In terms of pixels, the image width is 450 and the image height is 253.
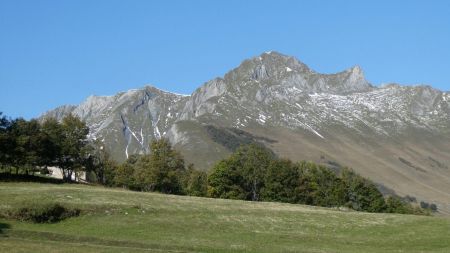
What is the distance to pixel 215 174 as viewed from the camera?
412 ft

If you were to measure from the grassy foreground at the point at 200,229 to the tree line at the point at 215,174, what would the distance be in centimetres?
3942

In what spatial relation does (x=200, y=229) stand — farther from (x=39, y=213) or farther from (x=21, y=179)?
(x=21, y=179)

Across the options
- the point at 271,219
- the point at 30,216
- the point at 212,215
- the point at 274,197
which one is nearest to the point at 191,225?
the point at 212,215

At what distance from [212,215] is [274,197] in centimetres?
5809

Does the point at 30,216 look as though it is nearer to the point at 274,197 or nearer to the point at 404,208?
the point at 274,197

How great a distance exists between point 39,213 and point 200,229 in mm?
15101

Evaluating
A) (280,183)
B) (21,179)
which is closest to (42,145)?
(21,179)

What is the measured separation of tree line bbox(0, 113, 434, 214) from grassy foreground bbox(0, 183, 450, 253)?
A: 3942 centimetres

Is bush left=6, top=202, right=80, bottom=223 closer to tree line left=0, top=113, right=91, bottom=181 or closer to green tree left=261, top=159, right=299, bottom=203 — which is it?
tree line left=0, top=113, right=91, bottom=181

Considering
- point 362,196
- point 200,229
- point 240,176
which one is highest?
point 240,176

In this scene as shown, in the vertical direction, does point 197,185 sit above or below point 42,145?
below

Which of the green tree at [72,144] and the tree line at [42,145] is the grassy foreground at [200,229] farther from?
the green tree at [72,144]

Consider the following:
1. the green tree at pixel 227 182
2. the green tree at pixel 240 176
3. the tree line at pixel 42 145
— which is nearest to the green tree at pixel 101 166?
the tree line at pixel 42 145

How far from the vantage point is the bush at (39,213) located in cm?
5709
